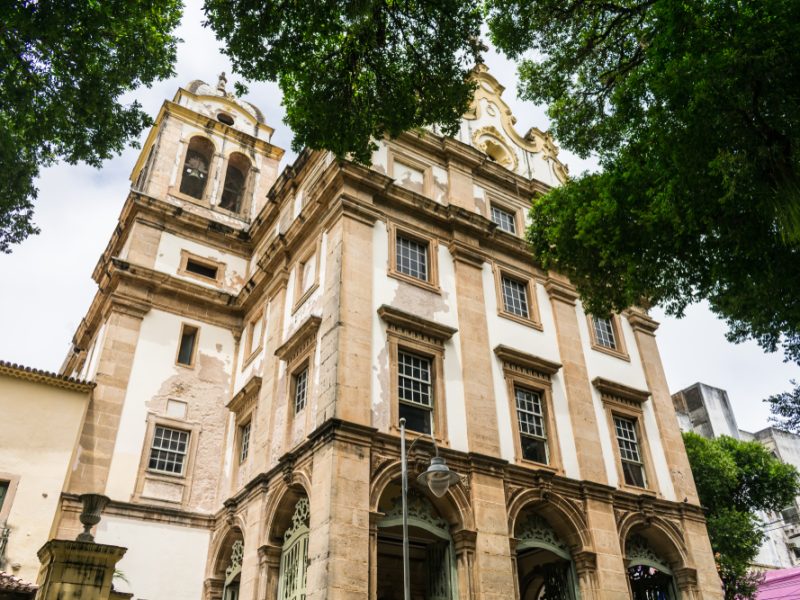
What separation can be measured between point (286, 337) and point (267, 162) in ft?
43.9

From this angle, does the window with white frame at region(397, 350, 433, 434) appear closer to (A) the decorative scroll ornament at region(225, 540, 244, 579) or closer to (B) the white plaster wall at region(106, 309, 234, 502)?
(A) the decorative scroll ornament at region(225, 540, 244, 579)

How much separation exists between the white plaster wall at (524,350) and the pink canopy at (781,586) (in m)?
19.8

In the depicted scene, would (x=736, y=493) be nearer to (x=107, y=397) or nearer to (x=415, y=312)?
(x=415, y=312)

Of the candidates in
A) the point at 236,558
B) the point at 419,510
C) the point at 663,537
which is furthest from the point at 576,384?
the point at 236,558

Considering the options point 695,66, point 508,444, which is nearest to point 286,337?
point 508,444

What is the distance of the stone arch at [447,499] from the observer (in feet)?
46.3

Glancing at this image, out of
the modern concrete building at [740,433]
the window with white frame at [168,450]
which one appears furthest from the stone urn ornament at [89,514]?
the modern concrete building at [740,433]

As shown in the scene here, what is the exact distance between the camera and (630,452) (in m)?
19.2

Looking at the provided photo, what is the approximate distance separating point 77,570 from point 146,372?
11.2 meters

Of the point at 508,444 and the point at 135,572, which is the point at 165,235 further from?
the point at 508,444

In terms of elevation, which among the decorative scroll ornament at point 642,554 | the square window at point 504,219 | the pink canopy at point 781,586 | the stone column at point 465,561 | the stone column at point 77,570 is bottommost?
the stone column at point 77,570

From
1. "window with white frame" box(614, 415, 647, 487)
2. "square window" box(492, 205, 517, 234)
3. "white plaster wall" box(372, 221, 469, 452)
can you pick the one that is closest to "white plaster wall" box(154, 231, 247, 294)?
"white plaster wall" box(372, 221, 469, 452)

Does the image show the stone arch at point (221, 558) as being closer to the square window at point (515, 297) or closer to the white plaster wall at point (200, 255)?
the white plaster wall at point (200, 255)

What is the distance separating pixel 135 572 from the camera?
17.3 m
